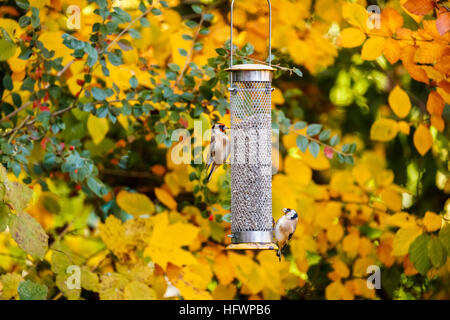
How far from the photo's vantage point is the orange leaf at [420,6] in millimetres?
4137

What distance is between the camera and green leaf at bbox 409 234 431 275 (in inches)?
219

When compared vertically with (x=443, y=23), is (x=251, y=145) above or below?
below

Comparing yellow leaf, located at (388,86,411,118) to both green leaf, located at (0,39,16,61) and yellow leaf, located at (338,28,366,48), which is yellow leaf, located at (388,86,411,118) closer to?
yellow leaf, located at (338,28,366,48)

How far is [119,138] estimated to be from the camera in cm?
664

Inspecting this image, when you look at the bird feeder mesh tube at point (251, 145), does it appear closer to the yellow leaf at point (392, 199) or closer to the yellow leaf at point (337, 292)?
the yellow leaf at point (392, 199)

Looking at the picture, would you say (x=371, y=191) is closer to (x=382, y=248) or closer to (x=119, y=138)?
(x=382, y=248)

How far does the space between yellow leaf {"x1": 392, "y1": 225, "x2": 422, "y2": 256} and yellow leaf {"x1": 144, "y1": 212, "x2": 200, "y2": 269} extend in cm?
139

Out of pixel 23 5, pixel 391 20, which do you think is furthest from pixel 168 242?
pixel 391 20

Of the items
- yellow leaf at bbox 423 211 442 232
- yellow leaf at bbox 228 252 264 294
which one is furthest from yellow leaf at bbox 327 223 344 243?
yellow leaf at bbox 423 211 442 232

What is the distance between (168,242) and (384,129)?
5.74ft

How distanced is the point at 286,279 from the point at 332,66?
184 centimetres

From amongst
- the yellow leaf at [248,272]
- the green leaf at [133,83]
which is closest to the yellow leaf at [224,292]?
the yellow leaf at [248,272]

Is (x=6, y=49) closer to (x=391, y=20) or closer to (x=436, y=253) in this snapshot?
(x=391, y=20)

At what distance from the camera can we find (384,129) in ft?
19.9
